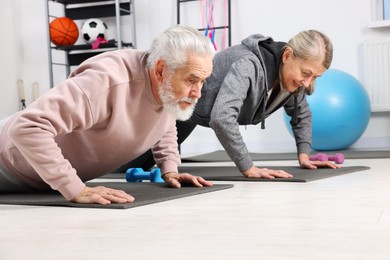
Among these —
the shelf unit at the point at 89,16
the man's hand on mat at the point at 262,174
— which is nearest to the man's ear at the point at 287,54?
the man's hand on mat at the point at 262,174

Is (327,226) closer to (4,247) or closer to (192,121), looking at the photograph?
(4,247)

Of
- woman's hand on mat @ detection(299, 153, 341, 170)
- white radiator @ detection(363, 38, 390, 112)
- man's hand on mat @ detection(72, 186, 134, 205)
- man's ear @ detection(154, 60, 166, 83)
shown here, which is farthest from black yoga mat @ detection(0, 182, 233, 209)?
white radiator @ detection(363, 38, 390, 112)

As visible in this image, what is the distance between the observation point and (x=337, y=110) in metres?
4.91

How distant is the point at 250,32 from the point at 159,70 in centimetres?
417

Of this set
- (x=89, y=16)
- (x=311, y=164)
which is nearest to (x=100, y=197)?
(x=311, y=164)

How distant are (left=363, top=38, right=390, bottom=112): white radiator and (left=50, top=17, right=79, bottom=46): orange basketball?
9.27 feet

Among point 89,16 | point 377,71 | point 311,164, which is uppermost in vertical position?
point 89,16

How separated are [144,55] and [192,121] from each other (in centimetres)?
126

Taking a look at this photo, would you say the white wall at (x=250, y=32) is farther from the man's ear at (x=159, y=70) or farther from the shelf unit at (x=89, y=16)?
the man's ear at (x=159, y=70)

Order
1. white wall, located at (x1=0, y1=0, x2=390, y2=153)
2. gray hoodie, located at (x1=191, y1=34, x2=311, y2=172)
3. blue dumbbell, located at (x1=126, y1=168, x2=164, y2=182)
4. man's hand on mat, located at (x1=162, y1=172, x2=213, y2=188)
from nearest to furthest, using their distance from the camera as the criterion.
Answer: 1. man's hand on mat, located at (x1=162, y1=172, x2=213, y2=188)
2. gray hoodie, located at (x1=191, y1=34, x2=311, y2=172)
3. blue dumbbell, located at (x1=126, y1=168, x2=164, y2=182)
4. white wall, located at (x1=0, y1=0, x2=390, y2=153)

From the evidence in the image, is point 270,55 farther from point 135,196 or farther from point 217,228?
point 217,228

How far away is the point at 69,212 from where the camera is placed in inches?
73.7

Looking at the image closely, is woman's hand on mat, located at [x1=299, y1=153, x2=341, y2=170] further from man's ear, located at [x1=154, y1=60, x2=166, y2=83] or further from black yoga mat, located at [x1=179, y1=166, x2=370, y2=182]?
man's ear, located at [x1=154, y1=60, x2=166, y2=83]

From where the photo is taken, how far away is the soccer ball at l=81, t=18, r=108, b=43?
21.0 ft
